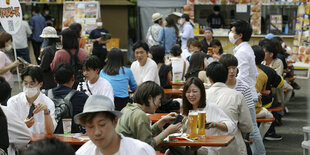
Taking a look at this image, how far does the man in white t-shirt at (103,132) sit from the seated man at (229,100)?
250 centimetres

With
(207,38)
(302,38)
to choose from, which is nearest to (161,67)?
(207,38)

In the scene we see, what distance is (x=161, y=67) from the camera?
9.42m

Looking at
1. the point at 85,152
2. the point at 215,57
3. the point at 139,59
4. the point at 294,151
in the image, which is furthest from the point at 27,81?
the point at 215,57

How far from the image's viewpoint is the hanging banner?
29.4 feet

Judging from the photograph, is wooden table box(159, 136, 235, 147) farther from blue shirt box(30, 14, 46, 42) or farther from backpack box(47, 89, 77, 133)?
blue shirt box(30, 14, 46, 42)

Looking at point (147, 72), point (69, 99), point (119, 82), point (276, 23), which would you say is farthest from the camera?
point (276, 23)

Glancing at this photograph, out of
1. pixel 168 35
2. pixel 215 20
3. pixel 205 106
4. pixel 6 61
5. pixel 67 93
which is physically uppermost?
pixel 215 20

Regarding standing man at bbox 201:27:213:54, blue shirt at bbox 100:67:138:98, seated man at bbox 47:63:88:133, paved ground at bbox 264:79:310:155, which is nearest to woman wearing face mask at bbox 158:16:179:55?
standing man at bbox 201:27:213:54

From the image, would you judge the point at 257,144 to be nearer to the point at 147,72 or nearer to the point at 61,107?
the point at 147,72

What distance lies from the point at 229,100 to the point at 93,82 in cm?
203

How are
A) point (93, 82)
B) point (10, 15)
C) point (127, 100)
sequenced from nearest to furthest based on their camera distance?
point (93, 82), point (127, 100), point (10, 15)

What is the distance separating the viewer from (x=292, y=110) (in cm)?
1212

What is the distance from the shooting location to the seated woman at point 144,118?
454 cm

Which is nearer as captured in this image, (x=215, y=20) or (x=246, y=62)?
(x=246, y=62)
